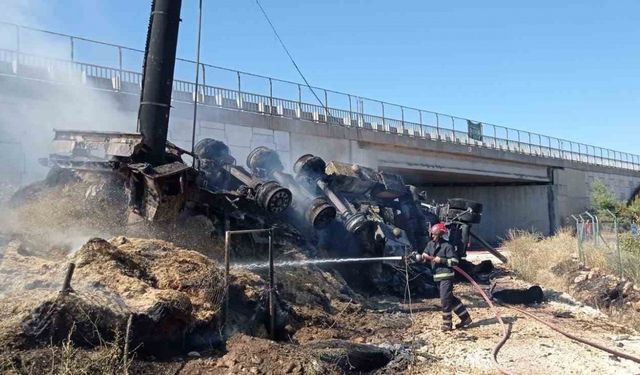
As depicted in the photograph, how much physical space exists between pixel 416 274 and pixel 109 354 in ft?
24.8

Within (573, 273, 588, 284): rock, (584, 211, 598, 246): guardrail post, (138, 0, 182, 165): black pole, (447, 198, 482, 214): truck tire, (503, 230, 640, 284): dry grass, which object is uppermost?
(138, 0, 182, 165): black pole

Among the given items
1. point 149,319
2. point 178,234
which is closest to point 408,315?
point 178,234

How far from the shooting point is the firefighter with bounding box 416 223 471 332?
8578mm

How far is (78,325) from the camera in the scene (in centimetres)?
527

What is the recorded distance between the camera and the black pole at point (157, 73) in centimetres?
907

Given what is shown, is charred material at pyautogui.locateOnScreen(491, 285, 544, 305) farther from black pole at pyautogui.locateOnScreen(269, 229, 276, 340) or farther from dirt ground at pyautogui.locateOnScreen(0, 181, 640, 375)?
black pole at pyautogui.locateOnScreen(269, 229, 276, 340)

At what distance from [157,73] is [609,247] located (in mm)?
11708

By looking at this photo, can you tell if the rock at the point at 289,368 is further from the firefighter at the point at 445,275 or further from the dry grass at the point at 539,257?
the dry grass at the point at 539,257

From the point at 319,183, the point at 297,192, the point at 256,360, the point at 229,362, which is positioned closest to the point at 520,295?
the point at 319,183

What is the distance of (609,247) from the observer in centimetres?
1466

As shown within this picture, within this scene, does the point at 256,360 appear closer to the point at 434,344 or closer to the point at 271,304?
the point at 271,304

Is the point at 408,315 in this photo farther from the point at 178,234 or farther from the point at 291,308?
the point at 178,234

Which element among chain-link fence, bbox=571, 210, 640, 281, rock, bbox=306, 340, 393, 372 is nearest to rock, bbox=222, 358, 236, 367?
rock, bbox=306, 340, 393, 372

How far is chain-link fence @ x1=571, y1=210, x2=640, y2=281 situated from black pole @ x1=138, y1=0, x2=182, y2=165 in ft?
32.9
